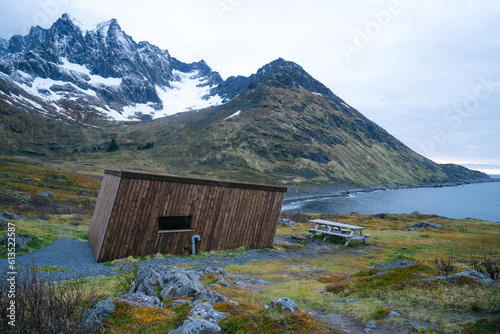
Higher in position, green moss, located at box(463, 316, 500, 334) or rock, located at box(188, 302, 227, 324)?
green moss, located at box(463, 316, 500, 334)

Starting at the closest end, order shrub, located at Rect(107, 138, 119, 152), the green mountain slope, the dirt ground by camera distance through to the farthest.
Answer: the dirt ground, the green mountain slope, shrub, located at Rect(107, 138, 119, 152)

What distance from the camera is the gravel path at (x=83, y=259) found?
11.6m

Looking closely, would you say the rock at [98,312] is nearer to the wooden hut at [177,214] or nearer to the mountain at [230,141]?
the wooden hut at [177,214]

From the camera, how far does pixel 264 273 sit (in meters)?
12.5

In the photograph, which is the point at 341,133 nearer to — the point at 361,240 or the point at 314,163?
the point at 314,163

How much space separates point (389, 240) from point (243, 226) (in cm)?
1482

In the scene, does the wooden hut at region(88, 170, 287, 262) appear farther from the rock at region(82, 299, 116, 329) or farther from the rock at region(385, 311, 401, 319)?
the rock at region(385, 311, 401, 319)

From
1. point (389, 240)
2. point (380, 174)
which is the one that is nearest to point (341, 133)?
point (380, 174)

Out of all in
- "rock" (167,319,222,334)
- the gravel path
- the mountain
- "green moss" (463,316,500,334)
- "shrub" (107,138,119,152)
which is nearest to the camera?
"green moss" (463,316,500,334)

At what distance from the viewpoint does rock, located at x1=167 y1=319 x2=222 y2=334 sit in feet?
15.9

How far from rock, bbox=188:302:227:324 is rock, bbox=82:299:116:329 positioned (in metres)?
1.59

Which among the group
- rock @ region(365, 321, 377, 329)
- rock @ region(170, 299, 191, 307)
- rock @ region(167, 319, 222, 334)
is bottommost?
rock @ region(170, 299, 191, 307)

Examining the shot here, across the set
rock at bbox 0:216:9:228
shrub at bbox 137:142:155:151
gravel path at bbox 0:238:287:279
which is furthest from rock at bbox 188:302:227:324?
shrub at bbox 137:142:155:151

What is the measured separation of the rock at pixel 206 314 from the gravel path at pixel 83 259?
19.4 ft
